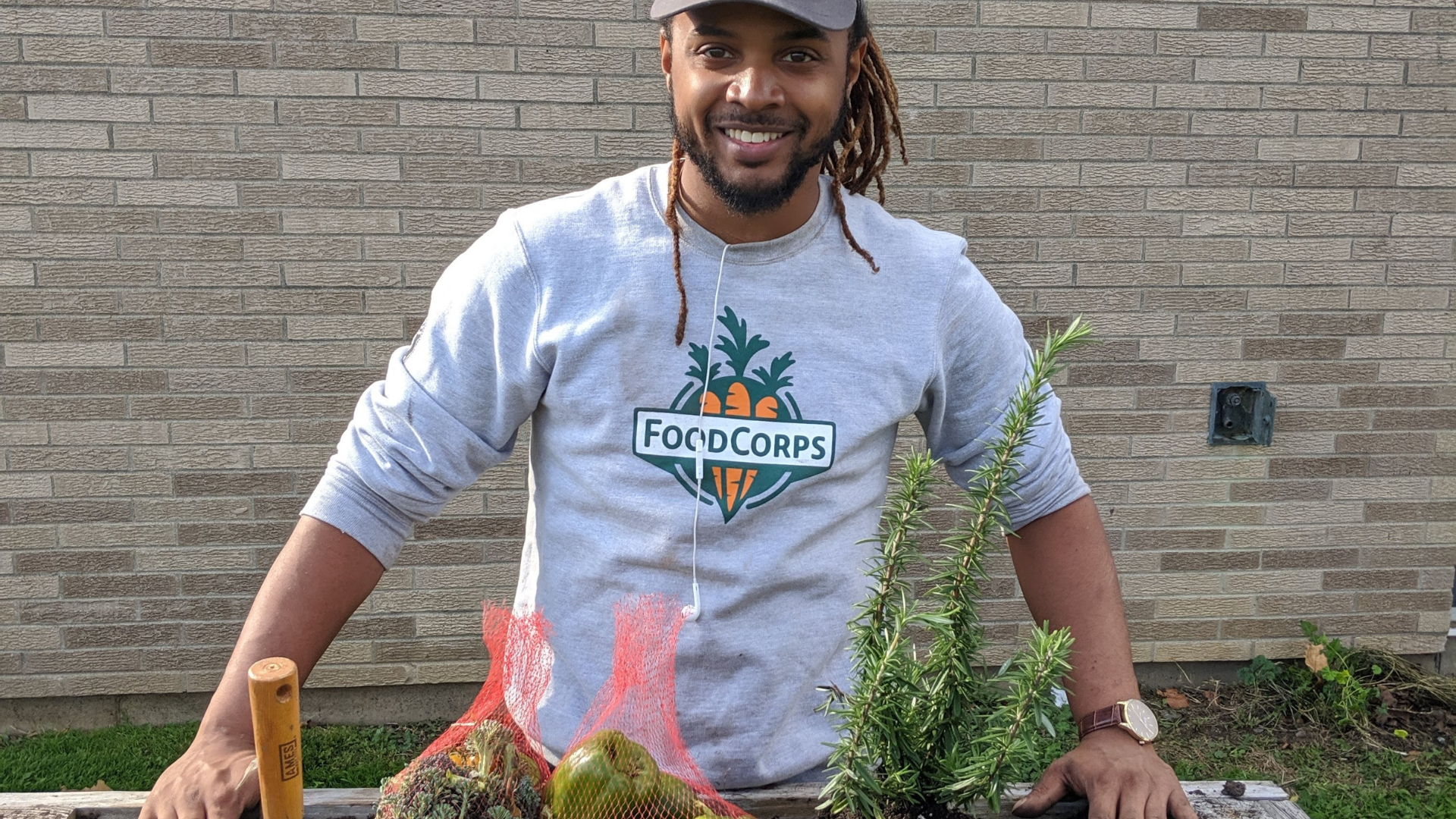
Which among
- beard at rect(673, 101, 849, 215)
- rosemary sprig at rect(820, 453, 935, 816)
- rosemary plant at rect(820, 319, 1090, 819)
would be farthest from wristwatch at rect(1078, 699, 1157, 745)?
beard at rect(673, 101, 849, 215)

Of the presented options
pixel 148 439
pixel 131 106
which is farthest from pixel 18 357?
pixel 131 106

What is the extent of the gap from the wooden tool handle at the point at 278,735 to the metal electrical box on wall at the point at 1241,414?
415cm

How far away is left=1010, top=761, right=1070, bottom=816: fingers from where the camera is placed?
1.65 metres

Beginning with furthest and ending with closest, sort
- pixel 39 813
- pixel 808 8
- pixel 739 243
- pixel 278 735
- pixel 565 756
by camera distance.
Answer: pixel 739 243, pixel 808 8, pixel 39 813, pixel 565 756, pixel 278 735

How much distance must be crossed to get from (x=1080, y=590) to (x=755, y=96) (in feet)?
3.53

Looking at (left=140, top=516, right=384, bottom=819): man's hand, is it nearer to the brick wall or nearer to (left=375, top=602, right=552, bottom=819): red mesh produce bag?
(left=375, top=602, right=552, bottom=819): red mesh produce bag

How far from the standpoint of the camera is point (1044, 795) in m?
1.69

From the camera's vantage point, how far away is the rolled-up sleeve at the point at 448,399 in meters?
1.90

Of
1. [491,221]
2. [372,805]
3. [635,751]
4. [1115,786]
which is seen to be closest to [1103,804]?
[1115,786]

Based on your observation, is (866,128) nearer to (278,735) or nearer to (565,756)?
(565,756)

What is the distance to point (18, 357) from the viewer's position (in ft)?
13.6

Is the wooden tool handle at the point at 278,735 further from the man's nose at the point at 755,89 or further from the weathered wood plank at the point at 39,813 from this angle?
the man's nose at the point at 755,89

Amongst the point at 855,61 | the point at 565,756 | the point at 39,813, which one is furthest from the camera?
the point at 855,61

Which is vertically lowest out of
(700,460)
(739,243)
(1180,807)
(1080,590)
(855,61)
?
(1180,807)
